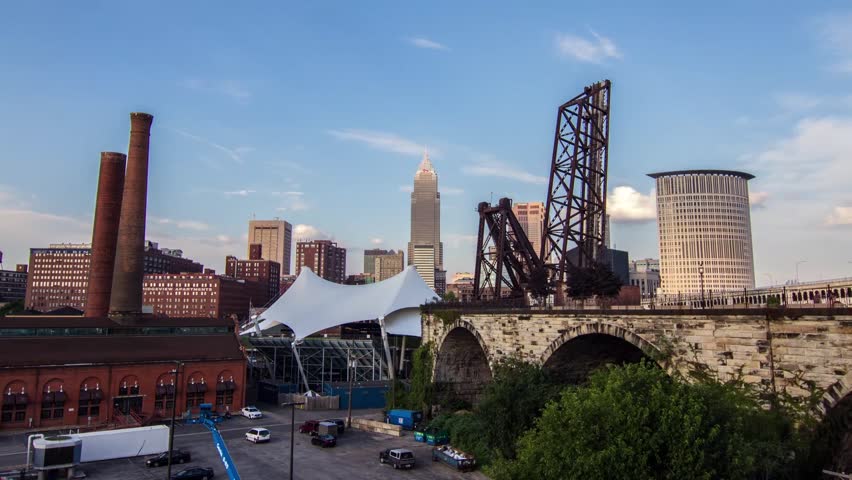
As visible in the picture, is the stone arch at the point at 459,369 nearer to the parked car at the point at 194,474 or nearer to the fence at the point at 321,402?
the fence at the point at 321,402

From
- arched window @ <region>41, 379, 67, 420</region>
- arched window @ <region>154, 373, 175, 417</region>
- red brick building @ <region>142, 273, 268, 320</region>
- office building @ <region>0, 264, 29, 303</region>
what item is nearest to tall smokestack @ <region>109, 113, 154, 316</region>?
arched window @ <region>154, 373, 175, 417</region>

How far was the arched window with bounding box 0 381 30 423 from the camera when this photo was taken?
146 feet

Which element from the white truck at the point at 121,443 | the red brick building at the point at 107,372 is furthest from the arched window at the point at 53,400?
the white truck at the point at 121,443

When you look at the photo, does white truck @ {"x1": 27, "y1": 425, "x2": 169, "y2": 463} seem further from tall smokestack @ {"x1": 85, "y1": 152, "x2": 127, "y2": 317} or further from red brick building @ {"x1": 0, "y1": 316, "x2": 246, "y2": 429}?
tall smokestack @ {"x1": 85, "y1": 152, "x2": 127, "y2": 317}

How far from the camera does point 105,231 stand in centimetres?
7038

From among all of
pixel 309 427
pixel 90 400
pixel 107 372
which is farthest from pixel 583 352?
pixel 90 400

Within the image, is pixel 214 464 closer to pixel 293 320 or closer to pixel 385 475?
pixel 385 475

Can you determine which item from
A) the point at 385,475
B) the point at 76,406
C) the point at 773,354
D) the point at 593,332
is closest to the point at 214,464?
the point at 385,475

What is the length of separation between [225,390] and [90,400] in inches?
420

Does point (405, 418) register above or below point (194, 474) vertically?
above

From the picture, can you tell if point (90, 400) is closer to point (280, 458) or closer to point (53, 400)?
point (53, 400)

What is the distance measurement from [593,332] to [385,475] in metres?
13.9

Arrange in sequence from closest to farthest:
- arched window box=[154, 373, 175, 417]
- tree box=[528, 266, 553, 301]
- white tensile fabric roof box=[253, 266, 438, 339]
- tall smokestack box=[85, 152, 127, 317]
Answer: tree box=[528, 266, 553, 301] → arched window box=[154, 373, 175, 417] → white tensile fabric roof box=[253, 266, 438, 339] → tall smokestack box=[85, 152, 127, 317]

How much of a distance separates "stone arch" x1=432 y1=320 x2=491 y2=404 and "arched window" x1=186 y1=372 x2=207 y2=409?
20444mm
